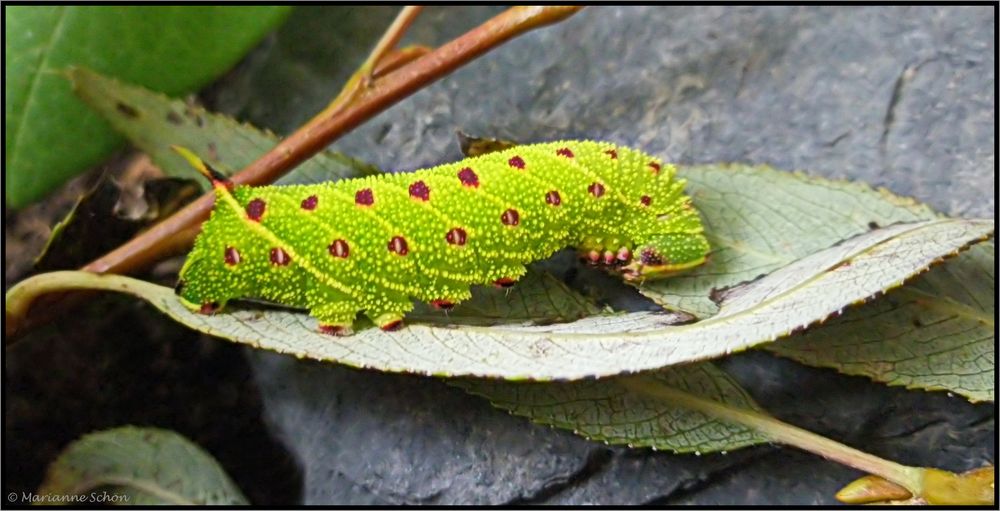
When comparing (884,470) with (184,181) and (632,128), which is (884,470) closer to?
(632,128)

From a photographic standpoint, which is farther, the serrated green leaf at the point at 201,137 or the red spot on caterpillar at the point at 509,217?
the serrated green leaf at the point at 201,137

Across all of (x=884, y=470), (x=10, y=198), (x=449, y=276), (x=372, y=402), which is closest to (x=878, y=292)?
(x=884, y=470)

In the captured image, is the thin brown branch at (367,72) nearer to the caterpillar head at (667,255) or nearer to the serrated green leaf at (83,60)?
the serrated green leaf at (83,60)

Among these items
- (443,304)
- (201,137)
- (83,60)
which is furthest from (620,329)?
(83,60)

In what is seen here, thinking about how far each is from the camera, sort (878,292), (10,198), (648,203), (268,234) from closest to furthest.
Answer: (878,292), (268,234), (648,203), (10,198)

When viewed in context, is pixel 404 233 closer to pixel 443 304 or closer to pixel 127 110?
pixel 443 304

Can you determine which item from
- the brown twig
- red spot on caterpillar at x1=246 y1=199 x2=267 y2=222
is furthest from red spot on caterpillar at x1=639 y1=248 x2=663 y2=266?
red spot on caterpillar at x1=246 y1=199 x2=267 y2=222

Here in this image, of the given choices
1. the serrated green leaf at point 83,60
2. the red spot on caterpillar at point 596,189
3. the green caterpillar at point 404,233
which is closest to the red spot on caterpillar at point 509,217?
the green caterpillar at point 404,233
